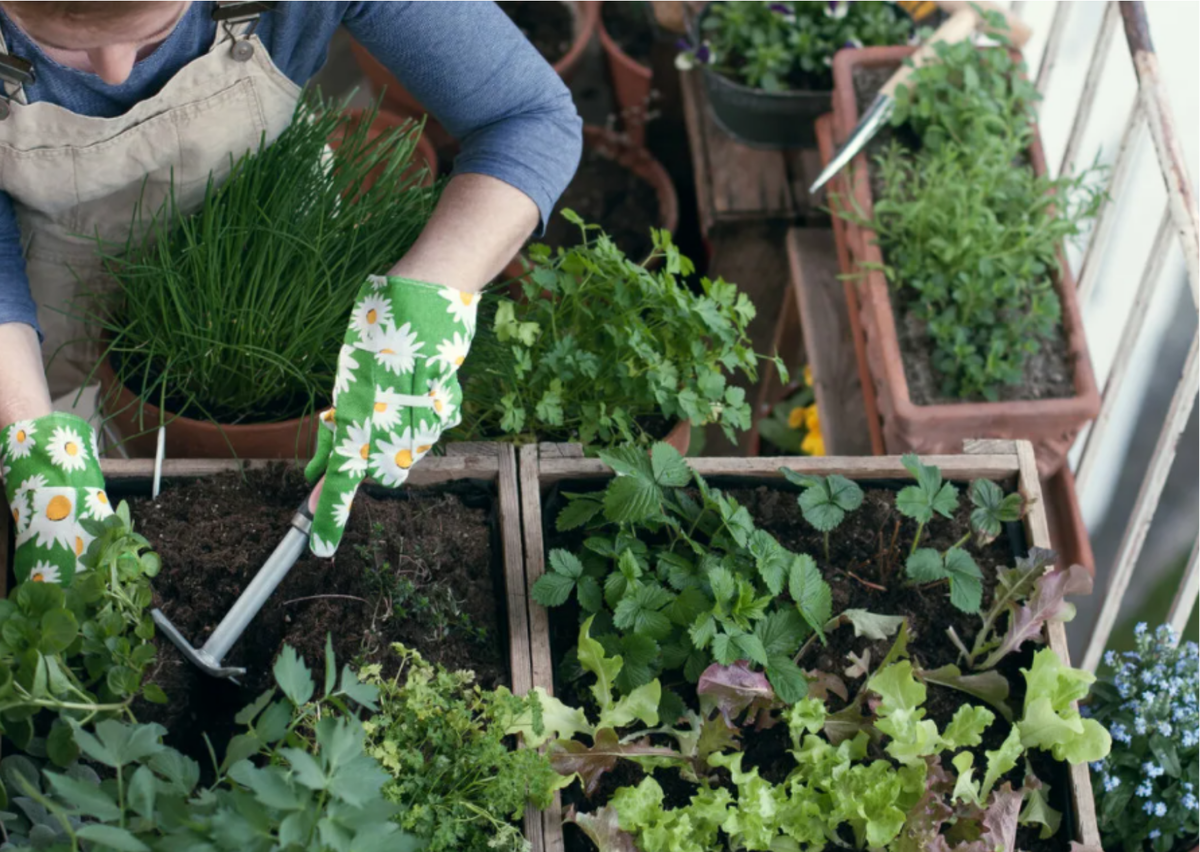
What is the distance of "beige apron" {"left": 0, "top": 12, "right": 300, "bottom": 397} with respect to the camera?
130 centimetres

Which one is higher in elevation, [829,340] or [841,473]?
[841,473]

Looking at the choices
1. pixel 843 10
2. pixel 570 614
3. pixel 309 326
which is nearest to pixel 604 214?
pixel 843 10

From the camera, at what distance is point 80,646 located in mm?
1067

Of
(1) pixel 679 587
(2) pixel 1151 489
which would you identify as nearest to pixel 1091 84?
(2) pixel 1151 489

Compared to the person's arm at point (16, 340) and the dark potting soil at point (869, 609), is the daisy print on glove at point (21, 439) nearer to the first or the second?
the person's arm at point (16, 340)

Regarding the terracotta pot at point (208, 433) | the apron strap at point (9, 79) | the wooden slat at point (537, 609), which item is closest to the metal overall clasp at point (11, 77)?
the apron strap at point (9, 79)

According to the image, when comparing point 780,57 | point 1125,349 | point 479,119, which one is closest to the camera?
point 479,119

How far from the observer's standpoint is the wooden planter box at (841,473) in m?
1.19

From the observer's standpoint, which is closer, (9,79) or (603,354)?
(9,79)

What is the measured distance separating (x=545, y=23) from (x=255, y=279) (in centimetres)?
132

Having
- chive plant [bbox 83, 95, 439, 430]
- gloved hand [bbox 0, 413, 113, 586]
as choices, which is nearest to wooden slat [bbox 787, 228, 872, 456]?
chive plant [bbox 83, 95, 439, 430]

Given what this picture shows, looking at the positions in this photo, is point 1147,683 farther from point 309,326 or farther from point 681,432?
point 309,326

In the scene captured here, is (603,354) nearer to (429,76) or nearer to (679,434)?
(679,434)

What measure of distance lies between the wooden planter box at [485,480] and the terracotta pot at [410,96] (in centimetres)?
116
